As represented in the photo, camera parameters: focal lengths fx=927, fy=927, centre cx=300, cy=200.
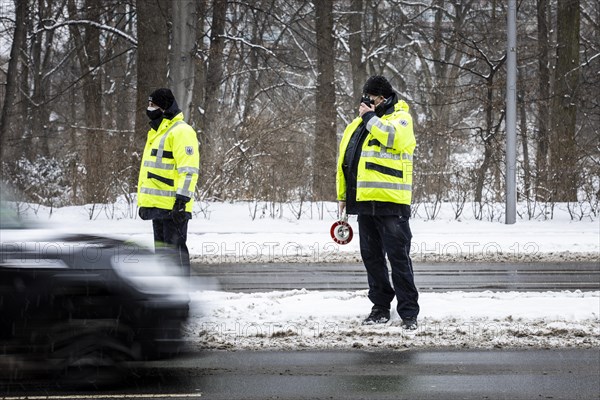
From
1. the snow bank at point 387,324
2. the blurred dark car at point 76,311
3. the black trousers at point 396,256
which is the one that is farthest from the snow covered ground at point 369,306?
the blurred dark car at point 76,311

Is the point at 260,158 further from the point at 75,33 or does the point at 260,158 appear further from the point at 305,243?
the point at 75,33

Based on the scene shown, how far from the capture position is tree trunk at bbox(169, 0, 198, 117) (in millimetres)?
20906

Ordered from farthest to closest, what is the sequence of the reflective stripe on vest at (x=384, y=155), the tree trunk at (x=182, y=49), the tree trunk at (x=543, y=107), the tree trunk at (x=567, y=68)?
the tree trunk at (x=567, y=68) < the tree trunk at (x=182, y=49) < the tree trunk at (x=543, y=107) < the reflective stripe on vest at (x=384, y=155)

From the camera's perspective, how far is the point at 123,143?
19.8m

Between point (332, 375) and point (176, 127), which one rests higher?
point (176, 127)

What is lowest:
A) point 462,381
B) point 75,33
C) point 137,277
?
point 462,381

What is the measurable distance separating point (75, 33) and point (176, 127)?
24816 millimetres

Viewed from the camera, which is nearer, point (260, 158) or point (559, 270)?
Answer: point (559, 270)

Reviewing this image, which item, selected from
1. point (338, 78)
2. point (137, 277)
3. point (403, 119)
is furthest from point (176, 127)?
point (338, 78)

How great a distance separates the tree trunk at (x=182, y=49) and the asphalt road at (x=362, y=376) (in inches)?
567

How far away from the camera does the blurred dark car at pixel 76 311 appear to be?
5.67 meters

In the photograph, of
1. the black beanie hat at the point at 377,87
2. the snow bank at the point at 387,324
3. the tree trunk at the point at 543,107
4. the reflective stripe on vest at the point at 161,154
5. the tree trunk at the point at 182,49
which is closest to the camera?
the snow bank at the point at 387,324

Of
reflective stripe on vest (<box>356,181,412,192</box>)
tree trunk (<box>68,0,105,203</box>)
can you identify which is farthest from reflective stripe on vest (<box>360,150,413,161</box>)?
tree trunk (<box>68,0,105,203</box>)

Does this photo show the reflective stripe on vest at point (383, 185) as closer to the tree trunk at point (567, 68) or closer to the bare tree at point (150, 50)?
the bare tree at point (150, 50)
